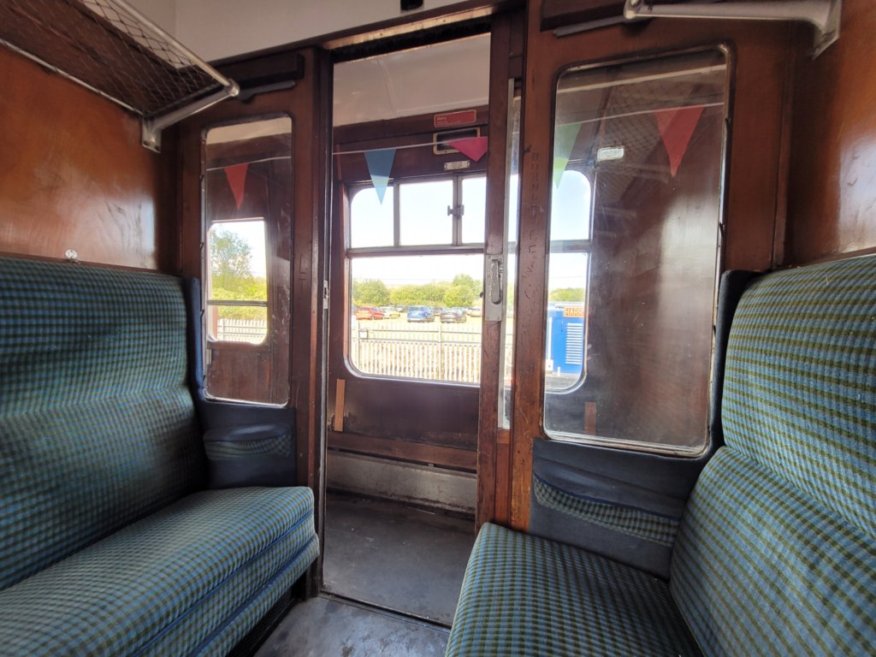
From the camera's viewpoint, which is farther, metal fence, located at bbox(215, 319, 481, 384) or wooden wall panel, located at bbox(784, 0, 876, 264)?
metal fence, located at bbox(215, 319, 481, 384)

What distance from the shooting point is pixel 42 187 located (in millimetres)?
1396

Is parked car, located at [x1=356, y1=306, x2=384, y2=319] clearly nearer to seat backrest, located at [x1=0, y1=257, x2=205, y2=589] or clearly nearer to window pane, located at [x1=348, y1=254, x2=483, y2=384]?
window pane, located at [x1=348, y1=254, x2=483, y2=384]

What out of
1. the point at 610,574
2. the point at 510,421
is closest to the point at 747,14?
the point at 510,421

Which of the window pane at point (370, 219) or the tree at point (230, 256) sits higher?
the window pane at point (370, 219)

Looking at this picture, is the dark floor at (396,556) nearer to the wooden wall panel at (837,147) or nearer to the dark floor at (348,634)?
the dark floor at (348,634)

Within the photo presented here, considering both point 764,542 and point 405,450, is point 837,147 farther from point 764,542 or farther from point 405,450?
point 405,450

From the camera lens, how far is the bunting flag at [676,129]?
4.23ft

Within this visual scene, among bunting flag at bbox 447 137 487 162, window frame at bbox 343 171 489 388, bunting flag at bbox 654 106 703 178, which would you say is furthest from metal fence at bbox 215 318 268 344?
bunting flag at bbox 654 106 703 178

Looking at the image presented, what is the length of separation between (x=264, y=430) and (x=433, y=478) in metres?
1.40

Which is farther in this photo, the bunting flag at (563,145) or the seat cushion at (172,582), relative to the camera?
the bunting flag at (563,145)

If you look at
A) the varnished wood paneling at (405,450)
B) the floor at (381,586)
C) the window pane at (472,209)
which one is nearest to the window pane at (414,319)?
the window pane at (472,209)

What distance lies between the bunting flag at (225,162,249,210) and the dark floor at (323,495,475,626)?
2.06 metres

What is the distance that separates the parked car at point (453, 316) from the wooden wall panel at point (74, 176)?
1.90m

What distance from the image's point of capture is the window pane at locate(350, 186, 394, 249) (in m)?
2.93
